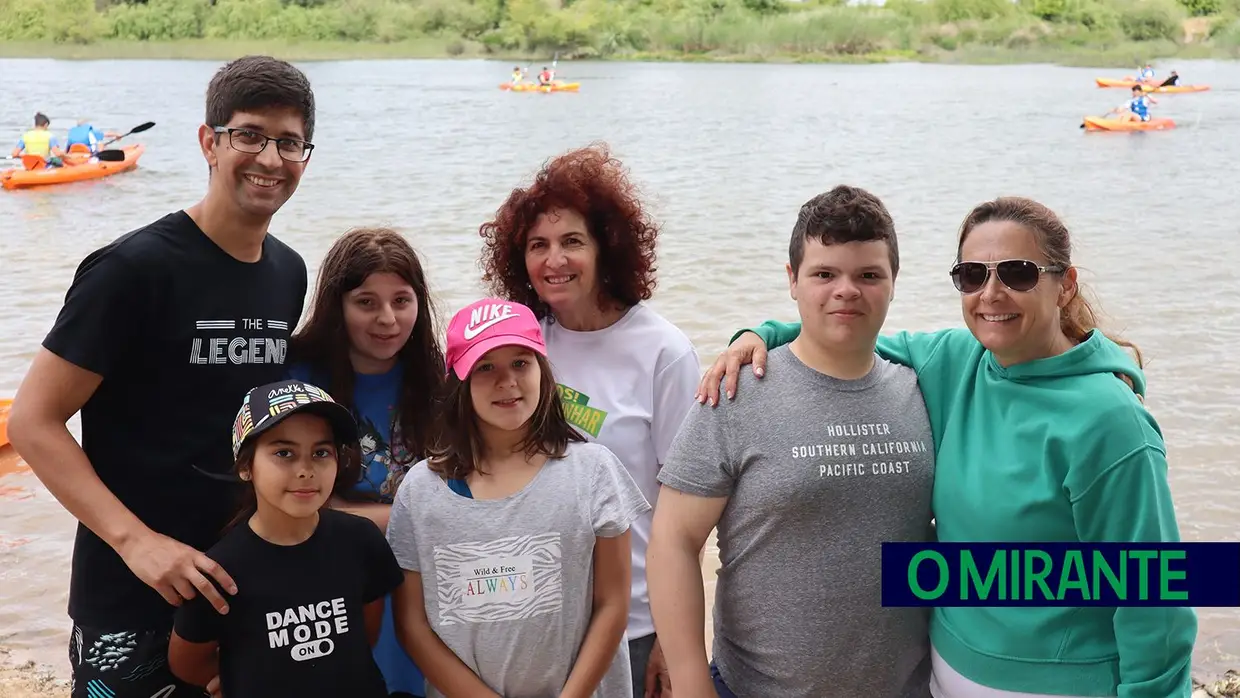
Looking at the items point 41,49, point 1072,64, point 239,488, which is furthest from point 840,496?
point 41,49

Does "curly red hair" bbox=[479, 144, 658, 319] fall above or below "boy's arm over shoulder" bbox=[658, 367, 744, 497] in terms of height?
above

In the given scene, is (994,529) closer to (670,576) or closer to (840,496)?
(840,496)

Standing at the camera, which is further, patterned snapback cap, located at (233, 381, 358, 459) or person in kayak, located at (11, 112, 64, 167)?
person in kayak, located at (11, 112, 64, 167)

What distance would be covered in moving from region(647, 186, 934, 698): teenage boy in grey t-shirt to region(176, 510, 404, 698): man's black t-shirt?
67cm

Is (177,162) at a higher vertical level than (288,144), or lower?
lower

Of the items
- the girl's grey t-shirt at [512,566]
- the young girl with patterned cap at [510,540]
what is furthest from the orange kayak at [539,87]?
the girl's grey t-shirt at [512,566]

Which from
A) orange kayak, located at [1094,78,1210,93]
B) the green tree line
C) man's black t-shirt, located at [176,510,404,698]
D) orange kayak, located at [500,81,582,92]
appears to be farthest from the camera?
the green tree line

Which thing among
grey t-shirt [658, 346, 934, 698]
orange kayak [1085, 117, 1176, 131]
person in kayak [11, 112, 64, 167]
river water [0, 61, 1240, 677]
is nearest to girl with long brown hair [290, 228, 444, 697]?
river water [0, 61, 1240, 677]

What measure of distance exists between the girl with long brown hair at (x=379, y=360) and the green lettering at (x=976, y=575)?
1289 mm

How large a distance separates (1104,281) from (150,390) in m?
12.9

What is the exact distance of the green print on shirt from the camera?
9.01ft

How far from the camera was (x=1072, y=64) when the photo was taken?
64125 millimetres

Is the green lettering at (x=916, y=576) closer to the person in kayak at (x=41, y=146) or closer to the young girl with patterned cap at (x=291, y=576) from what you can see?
the young girl with patterned cap at (x=291, y=576)

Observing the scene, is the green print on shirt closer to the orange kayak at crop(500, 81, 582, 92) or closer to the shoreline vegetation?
the orange kayak at crop(500, 81, 582, 92)
